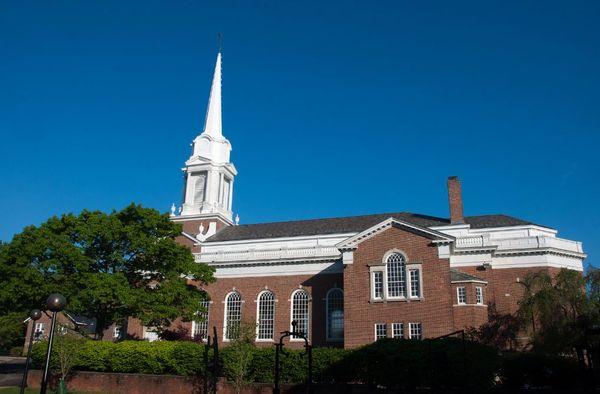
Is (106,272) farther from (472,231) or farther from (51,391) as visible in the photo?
(472,231)

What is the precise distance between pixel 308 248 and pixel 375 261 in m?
7.67

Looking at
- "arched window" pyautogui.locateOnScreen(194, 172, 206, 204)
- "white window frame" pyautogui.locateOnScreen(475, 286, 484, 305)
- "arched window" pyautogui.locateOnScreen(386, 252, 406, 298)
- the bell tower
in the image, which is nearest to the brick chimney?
"white window frame" pyautogui.locateOnScreen(475, 286, 484, 305)

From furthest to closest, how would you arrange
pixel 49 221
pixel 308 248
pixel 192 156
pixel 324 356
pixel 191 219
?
pixel 192 156, pixel 191 219, pixel 308 248, pixel 49 221, pixel 324 356

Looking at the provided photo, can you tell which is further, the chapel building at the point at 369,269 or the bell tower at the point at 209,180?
the bell tower at the point at 209,180

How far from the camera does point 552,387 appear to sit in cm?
2262

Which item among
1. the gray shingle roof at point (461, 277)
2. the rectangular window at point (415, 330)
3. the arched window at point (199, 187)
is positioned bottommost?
the rectangular window at point (415, 330)

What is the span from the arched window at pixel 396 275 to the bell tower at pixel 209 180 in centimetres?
2253

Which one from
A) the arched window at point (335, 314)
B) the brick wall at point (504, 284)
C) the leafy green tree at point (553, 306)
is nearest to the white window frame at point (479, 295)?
the brick wall at point (504, 284)

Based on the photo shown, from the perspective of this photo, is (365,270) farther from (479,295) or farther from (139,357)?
(139,357)

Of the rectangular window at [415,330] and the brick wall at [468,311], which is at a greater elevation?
the brick wall at [468,311]

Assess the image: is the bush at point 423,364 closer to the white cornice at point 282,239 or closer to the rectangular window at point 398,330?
the rectangular window at point 398,330

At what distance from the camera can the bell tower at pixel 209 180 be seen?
5419 centimetres

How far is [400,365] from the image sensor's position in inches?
940

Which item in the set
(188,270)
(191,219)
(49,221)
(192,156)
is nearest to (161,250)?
(188,270)
